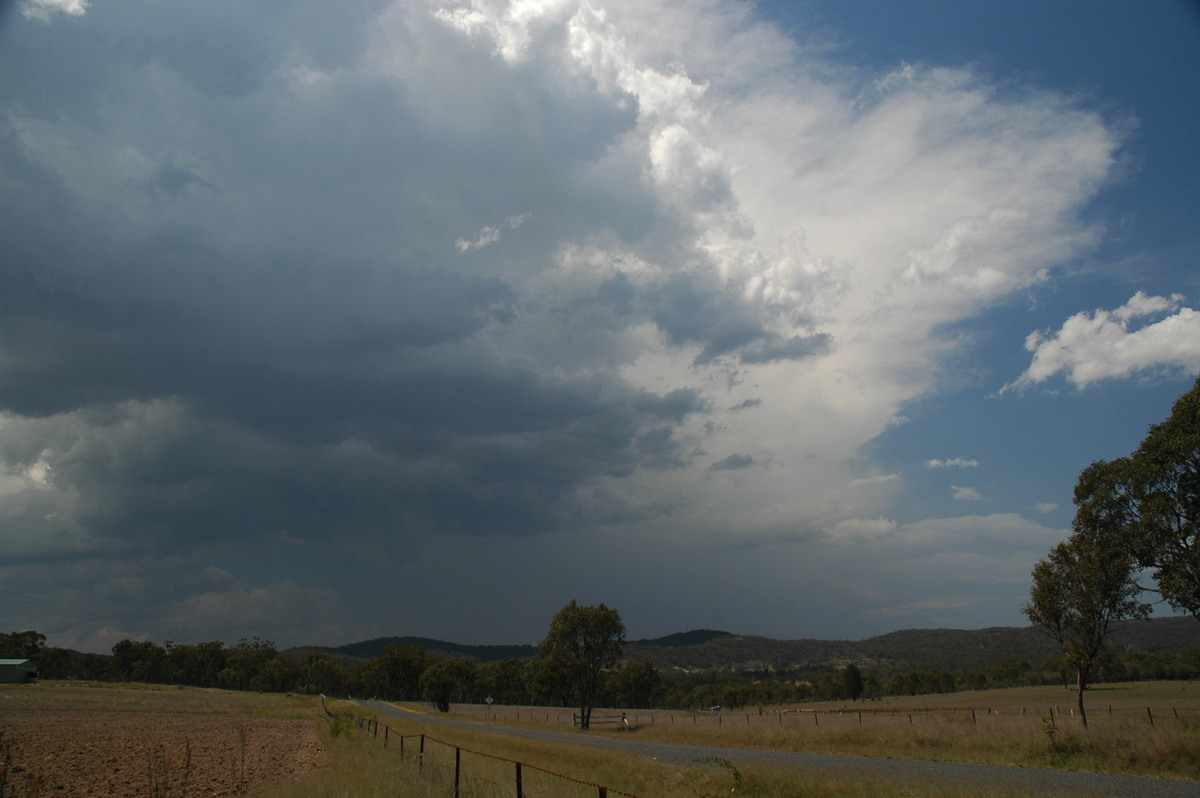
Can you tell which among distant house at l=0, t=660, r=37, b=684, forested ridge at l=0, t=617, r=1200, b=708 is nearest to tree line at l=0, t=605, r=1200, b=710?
forested ridge at l=0, t=617, r=1200, b=708

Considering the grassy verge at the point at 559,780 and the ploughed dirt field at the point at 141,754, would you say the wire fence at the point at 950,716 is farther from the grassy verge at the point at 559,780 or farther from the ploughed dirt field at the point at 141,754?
the ploughed dirt field at the point at 141,754

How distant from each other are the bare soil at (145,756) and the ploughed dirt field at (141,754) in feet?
0.09

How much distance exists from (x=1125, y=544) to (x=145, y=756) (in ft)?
132

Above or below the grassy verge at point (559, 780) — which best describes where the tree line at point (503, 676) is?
below

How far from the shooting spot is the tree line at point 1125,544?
2480cm

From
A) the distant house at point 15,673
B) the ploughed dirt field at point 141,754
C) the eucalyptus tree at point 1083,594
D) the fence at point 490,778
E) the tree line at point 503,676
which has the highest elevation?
the eucalyptus tree at point 1083,594

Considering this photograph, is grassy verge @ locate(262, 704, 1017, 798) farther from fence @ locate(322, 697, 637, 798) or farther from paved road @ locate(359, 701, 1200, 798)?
paved road @ locate(359, 701, 1200, 798)

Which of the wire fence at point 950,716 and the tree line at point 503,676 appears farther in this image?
the tree line at point 503,676

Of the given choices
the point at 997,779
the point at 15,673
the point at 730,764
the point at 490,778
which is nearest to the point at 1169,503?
the point at 997,779

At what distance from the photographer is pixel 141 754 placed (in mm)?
29719

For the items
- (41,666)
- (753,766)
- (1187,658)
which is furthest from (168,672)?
(1187,658)

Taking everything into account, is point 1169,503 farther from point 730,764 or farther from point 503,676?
point 503,676

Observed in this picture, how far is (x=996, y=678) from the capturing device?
406 feet

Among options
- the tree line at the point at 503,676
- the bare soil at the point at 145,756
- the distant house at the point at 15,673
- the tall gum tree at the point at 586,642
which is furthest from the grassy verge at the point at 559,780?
the distant house at the point at 15,673
